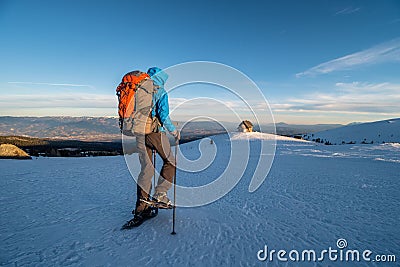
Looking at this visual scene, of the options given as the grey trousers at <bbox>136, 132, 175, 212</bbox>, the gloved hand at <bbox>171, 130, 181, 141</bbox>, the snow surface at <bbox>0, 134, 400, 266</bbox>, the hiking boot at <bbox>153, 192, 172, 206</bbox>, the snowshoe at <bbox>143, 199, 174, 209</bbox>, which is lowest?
the snow surface at <bbox>0, 134, 400, 266</bbox>

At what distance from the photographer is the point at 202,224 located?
13.9 feet

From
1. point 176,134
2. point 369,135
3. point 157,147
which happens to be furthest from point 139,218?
point 369,135

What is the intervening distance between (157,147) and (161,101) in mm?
886

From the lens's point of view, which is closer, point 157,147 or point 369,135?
point 157,147

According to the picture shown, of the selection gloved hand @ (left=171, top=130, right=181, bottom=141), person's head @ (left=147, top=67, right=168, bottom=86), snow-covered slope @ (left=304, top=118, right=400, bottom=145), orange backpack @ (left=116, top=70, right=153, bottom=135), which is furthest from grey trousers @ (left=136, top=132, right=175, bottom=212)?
snow-covered slope @ (left=304, top=118, right=400, bottom=145)

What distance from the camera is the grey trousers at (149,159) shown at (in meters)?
4.15

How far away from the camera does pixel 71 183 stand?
25.8 ft

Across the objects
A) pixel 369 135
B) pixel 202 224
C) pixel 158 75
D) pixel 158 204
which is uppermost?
pixel 158 75

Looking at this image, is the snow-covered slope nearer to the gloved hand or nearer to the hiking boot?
the gloved hand

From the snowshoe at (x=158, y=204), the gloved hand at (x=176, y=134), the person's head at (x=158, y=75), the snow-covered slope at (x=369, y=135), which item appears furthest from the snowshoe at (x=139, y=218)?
the snow-covered slope at (x=369, y=135)

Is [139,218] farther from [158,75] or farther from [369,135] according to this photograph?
[369,135]

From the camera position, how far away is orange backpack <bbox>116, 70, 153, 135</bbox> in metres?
3.88

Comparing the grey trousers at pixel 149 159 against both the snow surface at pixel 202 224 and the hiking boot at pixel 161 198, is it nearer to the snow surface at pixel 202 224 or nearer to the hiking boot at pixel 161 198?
the hiking boot at pixel 161 198

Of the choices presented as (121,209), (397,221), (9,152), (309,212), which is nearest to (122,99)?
(121,209)
